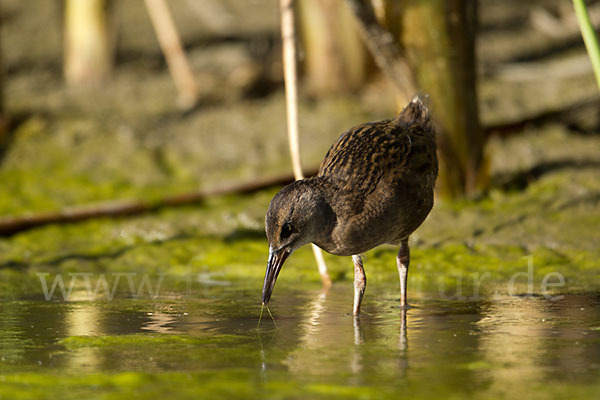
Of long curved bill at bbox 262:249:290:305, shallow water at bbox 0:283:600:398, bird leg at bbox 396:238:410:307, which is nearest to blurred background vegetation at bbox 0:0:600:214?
bird leg at bbox 396:238:410:307

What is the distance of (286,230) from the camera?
187 inches

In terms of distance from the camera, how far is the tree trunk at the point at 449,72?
7.52m

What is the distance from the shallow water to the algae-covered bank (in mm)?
16

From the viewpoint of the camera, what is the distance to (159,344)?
4270 mm

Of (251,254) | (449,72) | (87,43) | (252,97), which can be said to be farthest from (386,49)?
(87,43)

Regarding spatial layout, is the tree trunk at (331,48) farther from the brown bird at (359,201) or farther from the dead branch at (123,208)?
the brown bird at (359,201)

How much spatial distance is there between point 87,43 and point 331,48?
3200 mm

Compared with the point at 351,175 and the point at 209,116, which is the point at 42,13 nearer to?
the point at 209,116

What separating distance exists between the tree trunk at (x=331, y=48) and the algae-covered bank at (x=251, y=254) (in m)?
0.24

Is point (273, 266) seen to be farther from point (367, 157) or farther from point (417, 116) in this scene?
point (417, 116)

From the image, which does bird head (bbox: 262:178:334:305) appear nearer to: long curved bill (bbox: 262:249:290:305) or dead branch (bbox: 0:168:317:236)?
long curved bill (bbox: 262:249:290:305)

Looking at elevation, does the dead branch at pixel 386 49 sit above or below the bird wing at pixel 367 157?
above

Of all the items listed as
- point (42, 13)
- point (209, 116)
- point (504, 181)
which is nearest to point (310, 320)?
point (504, 181)

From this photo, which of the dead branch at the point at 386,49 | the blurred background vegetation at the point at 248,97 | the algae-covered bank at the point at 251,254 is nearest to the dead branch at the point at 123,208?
the algae-covered bank at the point at 251,254
